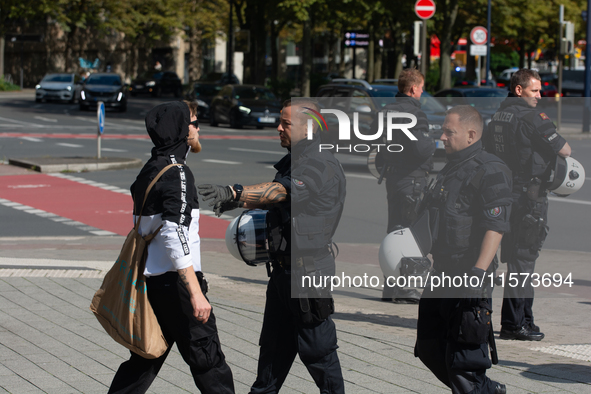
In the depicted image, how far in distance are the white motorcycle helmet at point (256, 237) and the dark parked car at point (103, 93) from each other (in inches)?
1276

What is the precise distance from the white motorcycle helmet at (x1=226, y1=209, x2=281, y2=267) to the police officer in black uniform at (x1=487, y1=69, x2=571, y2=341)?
245 centimetres

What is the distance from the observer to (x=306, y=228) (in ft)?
12.9

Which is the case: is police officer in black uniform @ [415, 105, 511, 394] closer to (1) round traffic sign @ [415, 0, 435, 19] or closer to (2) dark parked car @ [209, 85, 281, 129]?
(1) round traffic sign @ [415, 0, 435, 19]

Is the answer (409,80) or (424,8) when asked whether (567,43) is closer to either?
(424,8)

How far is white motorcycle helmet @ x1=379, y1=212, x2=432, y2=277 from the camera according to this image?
4336mm

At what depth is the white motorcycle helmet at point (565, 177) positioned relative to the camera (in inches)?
224

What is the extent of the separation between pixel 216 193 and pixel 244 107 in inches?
975

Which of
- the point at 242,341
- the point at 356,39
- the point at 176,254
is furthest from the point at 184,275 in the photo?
the point at 356,39

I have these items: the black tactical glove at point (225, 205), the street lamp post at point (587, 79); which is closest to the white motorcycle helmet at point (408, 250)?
the black tactical glove at point (225, 205)

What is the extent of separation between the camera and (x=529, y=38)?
60.2 m

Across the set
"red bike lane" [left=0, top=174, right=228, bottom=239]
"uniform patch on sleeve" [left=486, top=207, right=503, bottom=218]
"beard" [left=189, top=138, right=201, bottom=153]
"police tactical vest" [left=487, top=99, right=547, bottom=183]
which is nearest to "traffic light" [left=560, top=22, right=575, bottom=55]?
"red bike lane" [left=0, top=174, right=228, bottom=239]

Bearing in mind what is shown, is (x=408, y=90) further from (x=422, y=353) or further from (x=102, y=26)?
(x=102, y=26)

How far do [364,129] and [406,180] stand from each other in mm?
1397
